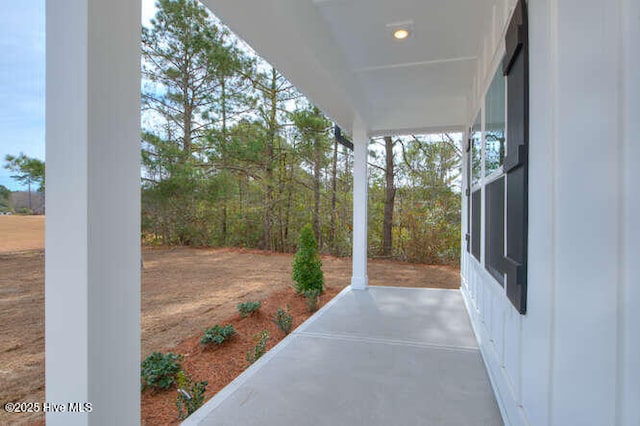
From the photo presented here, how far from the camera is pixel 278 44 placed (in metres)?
2.60

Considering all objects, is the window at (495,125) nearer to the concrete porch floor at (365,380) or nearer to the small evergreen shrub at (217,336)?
the concrete porch floor at (365,380)

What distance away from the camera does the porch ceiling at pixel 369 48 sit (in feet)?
7.89

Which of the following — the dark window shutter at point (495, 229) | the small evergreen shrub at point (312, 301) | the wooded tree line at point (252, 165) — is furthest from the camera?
the wooded tree line at point (252, 165)

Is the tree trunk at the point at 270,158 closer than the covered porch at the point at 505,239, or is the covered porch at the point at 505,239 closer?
the covered porch at the point at 505,239

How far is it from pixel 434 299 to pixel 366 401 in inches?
117

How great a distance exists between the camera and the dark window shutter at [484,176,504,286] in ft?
7.29

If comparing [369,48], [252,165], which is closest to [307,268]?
[369,48]

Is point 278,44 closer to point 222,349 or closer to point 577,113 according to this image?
point 577,113

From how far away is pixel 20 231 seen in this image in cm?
172

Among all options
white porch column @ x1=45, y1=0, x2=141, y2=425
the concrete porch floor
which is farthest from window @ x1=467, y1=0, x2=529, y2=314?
white porch column @ x1=45, y1=0, x2=141, y2=425

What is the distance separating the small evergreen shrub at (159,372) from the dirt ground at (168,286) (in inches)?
13.0

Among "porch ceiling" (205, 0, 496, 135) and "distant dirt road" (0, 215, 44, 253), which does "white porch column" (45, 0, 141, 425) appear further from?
"porch ceiling" (205, 0, 496, 135)

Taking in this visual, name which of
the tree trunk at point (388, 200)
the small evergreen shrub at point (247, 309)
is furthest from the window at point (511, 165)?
the tree trunk at point (388, 200)

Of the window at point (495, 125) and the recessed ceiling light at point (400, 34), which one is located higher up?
the recessed ceiling light at point (400, 34)
